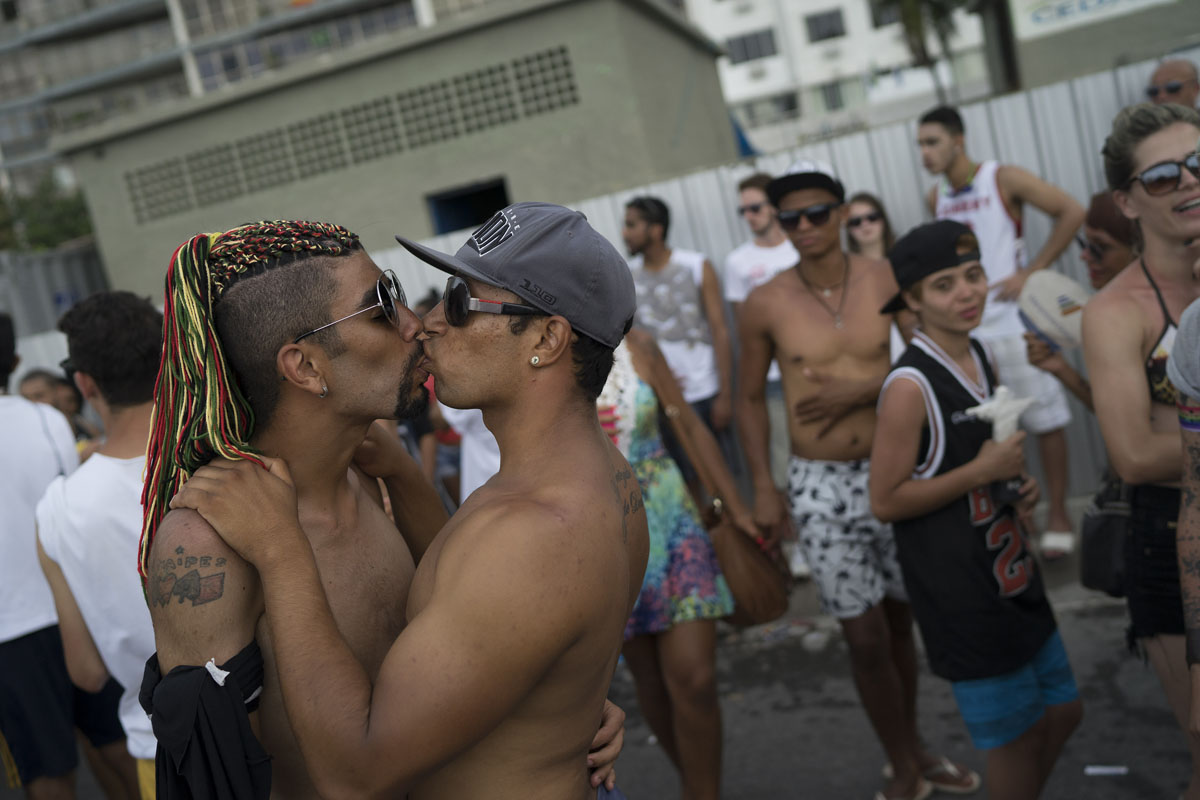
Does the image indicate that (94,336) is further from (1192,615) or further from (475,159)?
A: (475,159)

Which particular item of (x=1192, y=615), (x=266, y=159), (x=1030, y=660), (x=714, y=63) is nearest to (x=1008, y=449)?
(x=1030, y=660)

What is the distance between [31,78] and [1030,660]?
6158 cm

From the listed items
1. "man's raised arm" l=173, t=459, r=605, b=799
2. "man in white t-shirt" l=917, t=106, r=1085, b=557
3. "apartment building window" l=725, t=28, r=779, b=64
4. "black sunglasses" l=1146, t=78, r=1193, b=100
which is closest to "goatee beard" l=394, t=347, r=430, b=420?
"man's raised arm" l=173, t=459, r=605, b=799

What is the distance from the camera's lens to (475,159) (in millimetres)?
18453

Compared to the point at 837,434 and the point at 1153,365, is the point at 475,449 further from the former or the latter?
the point at 1153,365

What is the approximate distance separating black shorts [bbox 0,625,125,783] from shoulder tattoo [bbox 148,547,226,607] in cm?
278

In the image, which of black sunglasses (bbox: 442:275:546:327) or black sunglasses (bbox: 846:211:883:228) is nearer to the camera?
black sunglasses (bbox: 442:275:546:327)

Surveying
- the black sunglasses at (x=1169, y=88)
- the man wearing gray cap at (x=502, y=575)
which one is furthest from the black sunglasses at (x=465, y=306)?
the black sunglasses at (x=1169, y=88)

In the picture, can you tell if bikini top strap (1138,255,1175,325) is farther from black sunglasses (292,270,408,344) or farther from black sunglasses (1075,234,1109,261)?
black sunglasses (292,270,408,344)

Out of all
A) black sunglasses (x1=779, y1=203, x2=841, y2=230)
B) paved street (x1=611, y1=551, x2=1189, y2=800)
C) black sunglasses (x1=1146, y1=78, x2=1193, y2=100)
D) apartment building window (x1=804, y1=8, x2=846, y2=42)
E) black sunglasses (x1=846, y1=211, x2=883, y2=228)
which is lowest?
paved street (x1=611, y1=551, x2=1189, y2=800)

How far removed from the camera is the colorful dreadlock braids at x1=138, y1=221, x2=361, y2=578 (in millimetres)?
2033

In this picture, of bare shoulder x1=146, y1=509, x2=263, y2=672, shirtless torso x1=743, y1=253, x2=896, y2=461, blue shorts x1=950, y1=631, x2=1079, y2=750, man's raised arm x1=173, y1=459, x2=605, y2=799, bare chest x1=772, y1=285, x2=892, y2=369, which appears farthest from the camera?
bare chest x1=772, y1=285, x2=892, y2=369

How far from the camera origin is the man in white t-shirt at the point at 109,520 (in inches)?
124

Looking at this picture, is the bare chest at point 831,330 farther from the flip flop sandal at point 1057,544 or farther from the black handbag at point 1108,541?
the flip flop sandal at point 1057,544
